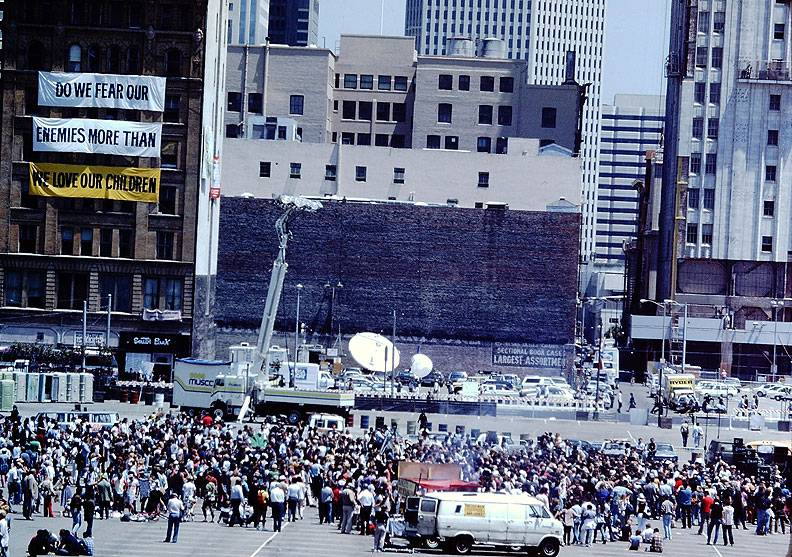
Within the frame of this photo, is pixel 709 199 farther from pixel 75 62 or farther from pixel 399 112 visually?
pixel 75 62

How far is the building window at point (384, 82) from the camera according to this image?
541 feet

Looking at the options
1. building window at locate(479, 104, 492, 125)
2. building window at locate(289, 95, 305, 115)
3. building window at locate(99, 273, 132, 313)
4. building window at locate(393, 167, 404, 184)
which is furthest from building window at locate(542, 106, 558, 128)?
building window at locate(99, 273, 132, 313)

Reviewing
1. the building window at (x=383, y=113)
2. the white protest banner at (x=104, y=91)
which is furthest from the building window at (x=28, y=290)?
the building window at (x=383, y=113)

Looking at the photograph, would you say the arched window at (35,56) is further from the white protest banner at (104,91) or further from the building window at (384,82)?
the building window at (384,82)

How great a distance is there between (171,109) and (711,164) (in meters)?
49.5

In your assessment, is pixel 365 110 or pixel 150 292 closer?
pixel 150 292

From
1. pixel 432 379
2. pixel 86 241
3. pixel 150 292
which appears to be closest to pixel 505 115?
pixel 432 379

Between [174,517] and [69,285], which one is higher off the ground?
[69,285]

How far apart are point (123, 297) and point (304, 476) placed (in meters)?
54.8

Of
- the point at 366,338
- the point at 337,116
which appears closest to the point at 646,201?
the point at 337,116

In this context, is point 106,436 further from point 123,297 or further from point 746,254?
point 746,254

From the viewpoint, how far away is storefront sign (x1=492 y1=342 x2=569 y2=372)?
118188 mm

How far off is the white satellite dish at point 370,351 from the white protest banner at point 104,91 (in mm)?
19675

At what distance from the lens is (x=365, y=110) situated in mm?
166625
